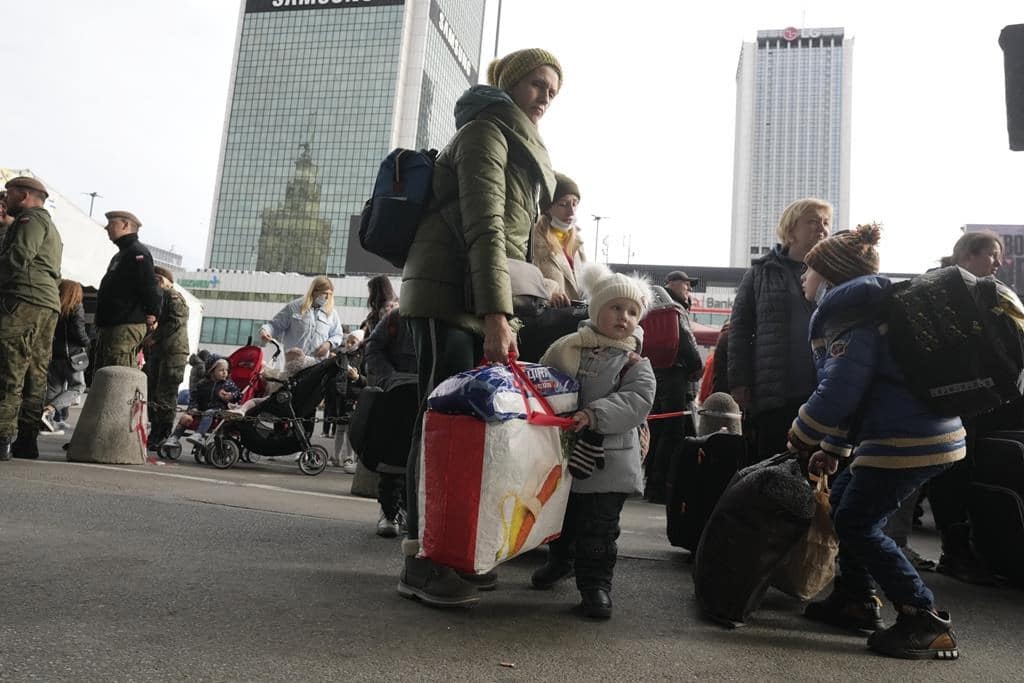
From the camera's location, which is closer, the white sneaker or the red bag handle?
the red bag handle

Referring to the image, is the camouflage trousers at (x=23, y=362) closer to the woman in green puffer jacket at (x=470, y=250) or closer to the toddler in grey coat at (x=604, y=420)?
the woman in green puffer jacket at (x=470, y=250)

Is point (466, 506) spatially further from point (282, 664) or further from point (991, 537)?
point (991, 537)

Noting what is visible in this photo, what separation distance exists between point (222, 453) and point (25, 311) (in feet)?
7.73

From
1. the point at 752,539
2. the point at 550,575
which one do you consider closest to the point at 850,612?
the point at 752,539

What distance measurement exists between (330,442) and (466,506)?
413 inches

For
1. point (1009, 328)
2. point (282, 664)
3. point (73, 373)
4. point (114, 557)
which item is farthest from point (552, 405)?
point (73, 373)

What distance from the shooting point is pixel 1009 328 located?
2.46 meters

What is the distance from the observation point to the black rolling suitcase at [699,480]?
12.3 ft

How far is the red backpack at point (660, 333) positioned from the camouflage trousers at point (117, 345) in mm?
4993

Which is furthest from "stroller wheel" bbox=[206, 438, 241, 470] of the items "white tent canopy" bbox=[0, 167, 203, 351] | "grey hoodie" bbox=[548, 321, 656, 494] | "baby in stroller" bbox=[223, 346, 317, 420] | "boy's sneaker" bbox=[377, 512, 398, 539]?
"white tent canopy" bbox=[0, 167, 203, 351]

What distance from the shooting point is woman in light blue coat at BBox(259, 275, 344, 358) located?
825 centimetres

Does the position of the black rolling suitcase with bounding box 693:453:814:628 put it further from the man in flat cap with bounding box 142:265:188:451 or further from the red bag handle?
the man in flat cap with bounding box 142:265:188:451

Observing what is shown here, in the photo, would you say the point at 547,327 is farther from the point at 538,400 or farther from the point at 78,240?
the point at 78,240

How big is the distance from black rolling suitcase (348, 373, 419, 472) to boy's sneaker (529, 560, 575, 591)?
3.69 feet
